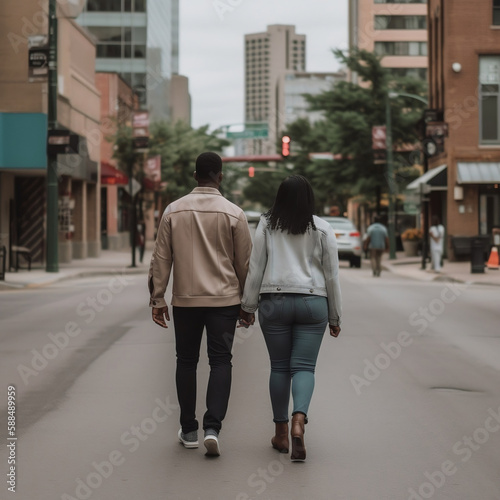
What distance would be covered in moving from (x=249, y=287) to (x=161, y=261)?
2.02 ft

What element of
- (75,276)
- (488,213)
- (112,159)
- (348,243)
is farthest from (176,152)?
(75,276)

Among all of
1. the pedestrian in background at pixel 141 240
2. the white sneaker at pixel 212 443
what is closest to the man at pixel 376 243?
the pedestrian in background at pixel 141 240

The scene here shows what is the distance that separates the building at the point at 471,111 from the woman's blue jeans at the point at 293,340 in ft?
99.7

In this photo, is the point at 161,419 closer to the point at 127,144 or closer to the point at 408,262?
the point at 408,262

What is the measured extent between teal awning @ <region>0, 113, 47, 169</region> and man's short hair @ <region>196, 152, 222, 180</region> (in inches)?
934

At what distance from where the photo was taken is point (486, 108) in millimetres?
36656

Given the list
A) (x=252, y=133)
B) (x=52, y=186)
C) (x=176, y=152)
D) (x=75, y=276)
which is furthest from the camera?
(x=252, y=133)

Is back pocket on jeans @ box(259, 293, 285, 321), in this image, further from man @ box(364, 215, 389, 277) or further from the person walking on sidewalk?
the person walking on sidewalk

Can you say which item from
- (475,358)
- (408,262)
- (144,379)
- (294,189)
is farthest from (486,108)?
(294,189)

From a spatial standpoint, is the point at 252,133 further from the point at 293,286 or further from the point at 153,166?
the point at 293,286

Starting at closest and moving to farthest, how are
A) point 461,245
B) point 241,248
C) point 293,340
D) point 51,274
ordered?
point 293,340 → point 241,248 → point 51,274 → point 461,245

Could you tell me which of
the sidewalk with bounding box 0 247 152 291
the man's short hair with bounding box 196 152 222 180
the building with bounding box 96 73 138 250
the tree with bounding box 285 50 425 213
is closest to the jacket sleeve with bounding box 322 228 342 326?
the man's short hair with bounding box 196 152 222 180

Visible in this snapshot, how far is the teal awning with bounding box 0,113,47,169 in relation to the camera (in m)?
29.3

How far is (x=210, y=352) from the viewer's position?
6.34 m
